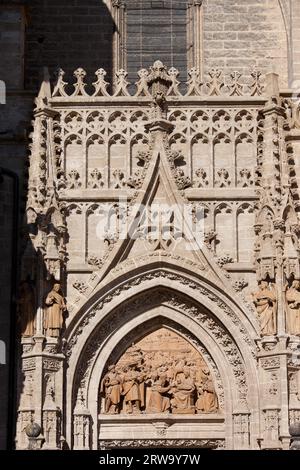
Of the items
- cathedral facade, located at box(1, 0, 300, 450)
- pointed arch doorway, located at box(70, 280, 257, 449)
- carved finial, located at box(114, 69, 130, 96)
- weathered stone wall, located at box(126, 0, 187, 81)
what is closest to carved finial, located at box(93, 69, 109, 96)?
cathedral facade, located at box(1, 0, 300, 450)

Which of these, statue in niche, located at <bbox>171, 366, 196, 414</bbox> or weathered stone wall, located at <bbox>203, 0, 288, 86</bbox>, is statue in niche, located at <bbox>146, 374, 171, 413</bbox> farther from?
weathered stone wall, located at <bbox>203, 0, 288, 86</bbox>

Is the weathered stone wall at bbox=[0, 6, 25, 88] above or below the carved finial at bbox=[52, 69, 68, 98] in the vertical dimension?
above

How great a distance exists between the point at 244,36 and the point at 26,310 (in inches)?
227

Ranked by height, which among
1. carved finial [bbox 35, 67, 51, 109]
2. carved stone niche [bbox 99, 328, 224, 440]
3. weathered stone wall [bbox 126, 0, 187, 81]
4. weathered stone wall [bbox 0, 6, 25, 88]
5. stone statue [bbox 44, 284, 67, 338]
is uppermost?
weathered stone wall [bbox 126, 0, 187, 81]

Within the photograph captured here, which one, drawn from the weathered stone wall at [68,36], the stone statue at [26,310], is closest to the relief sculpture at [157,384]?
the stone statue at [26,310]

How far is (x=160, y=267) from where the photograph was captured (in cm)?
1872

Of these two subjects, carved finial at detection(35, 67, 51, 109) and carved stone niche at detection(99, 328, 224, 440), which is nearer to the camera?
carved stone niche at detection(99, 328, 224, 440)

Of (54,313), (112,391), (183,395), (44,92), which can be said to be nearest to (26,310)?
(54,313)

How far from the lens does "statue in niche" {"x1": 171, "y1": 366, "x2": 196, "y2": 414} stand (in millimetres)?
18547

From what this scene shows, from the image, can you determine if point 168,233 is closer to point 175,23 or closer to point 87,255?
point 87,255

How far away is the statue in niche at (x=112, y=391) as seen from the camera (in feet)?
60.7

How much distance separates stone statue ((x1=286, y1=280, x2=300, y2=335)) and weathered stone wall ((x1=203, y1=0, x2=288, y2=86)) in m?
3.97

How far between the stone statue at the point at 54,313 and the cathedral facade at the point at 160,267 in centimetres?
3

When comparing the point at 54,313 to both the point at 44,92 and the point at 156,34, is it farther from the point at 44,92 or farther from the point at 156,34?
the point at 156,34
